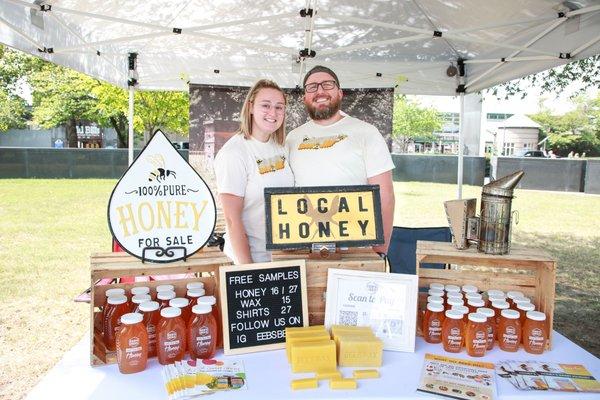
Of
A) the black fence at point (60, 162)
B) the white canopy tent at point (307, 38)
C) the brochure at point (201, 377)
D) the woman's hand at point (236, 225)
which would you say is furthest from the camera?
the black fence at point (60, 162)

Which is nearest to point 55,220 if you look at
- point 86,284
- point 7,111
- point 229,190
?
point 86,284

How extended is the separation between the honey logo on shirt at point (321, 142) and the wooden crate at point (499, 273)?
0.67 metres

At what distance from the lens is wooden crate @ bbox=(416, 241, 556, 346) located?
1662 millimetres

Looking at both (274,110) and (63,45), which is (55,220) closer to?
(63,45)

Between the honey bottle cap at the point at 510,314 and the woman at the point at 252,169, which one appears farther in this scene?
the woman at the point at 252,169

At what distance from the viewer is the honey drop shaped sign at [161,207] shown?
1.56 metres

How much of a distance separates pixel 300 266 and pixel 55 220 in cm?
820

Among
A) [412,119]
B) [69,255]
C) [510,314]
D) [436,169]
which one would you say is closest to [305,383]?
[510,314]

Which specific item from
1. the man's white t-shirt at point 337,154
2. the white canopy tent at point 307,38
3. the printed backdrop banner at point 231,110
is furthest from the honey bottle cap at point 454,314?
the printed backdrop banner at point 231,110

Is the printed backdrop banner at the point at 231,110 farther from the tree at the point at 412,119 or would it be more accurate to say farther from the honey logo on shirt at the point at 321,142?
the tree at the point at 412,119

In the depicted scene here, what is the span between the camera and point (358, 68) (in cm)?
441

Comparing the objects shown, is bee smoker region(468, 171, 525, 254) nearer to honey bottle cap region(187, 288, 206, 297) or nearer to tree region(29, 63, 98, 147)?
honey bottle cap region(187, 288, 206, 297)

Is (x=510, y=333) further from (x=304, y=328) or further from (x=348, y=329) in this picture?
(x=304, y=328)

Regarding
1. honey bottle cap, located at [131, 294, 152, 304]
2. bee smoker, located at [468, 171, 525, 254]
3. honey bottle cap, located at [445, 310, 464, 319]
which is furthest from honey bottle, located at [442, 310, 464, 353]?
honey bottle cap, located at [131, 294, 152, 304]
